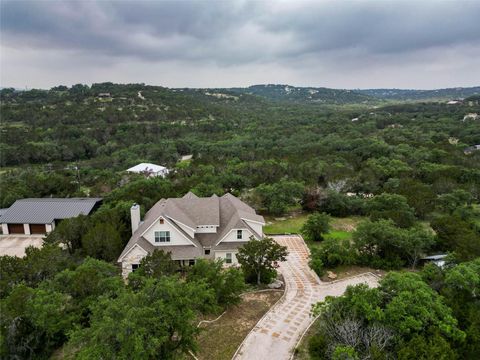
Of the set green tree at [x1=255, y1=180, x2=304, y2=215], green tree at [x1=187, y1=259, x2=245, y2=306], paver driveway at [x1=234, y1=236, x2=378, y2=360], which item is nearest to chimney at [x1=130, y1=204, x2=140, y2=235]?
green tree at [x1=187, y1=259, x2=245, y2=306]

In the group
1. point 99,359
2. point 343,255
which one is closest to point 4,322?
point 99,359

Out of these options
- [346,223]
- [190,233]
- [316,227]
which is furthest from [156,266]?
[346,223]

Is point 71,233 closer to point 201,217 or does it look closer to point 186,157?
point 201,217

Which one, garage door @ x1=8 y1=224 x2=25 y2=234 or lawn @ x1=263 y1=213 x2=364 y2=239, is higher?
garage door @ x1=8 y1=224 x2=25 y2=234

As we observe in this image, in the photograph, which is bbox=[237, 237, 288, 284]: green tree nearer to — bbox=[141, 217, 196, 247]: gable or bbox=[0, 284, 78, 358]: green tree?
bbox=[141, 217, 196, 247]: gable

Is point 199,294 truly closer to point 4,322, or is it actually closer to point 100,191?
point 4,322

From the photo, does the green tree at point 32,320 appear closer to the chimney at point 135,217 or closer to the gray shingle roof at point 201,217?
the gray shingle roof at point 201,217
